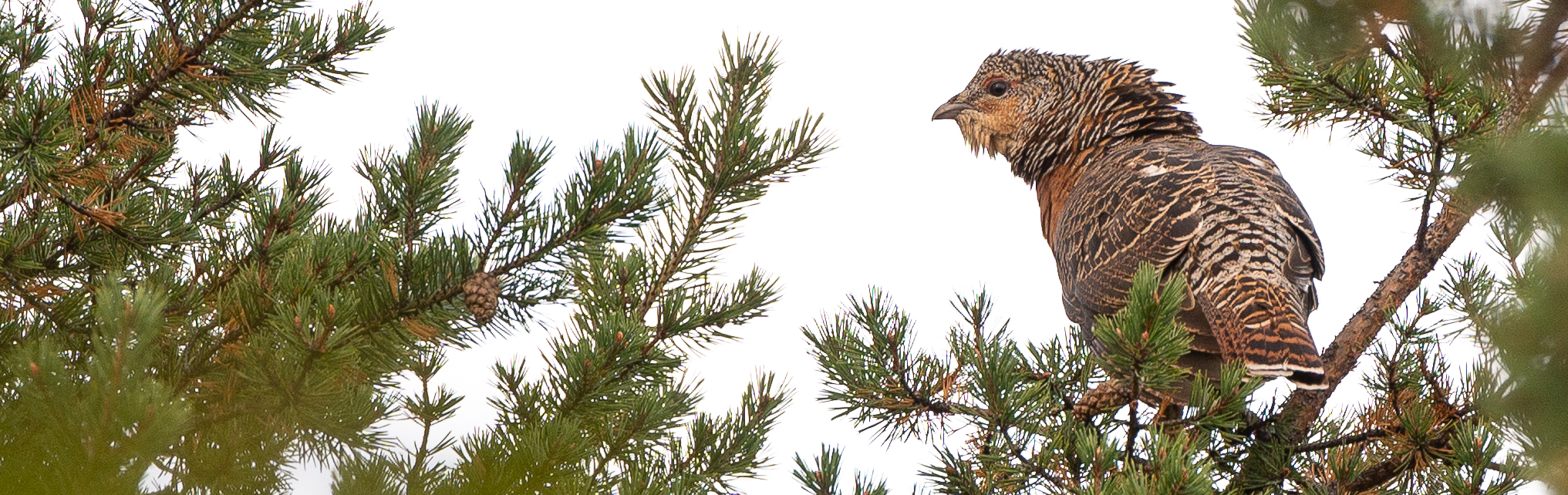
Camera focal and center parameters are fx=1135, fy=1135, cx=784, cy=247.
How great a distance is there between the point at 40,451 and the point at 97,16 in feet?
7.55

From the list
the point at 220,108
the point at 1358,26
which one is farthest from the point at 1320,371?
the point at 220,108

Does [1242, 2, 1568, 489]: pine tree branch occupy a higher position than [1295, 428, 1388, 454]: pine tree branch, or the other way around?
[1242, 2, 1568, 489]: pine tree branch

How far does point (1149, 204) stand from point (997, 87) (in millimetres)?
2035

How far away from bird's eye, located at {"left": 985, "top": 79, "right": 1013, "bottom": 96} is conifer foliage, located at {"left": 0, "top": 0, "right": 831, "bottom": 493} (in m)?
3.33

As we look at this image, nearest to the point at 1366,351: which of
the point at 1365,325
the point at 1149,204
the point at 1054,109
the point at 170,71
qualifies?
the point at 1365,325

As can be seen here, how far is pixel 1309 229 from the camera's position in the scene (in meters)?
4.66

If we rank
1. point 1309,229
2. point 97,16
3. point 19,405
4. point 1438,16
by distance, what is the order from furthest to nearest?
point 1309,229
point 97,16
point 19,405
point 1438,16

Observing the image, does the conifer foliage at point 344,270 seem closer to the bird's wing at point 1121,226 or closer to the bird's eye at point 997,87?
the bird's wing at point 1121,226

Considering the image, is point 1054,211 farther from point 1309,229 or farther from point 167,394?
point 167,394

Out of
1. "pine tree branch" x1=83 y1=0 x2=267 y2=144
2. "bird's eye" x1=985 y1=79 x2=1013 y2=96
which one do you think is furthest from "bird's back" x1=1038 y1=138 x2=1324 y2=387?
"pine tree branch" x1=83 y1=0 x2=267 y2=144

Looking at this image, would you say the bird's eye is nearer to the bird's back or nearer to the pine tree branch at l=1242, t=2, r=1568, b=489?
the bird's back

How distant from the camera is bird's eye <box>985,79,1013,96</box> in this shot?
664 cm

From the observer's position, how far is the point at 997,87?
666 cm

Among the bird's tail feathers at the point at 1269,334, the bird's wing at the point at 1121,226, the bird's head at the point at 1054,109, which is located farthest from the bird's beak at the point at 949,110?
the bird's tail feathers at the point at 1269,334
